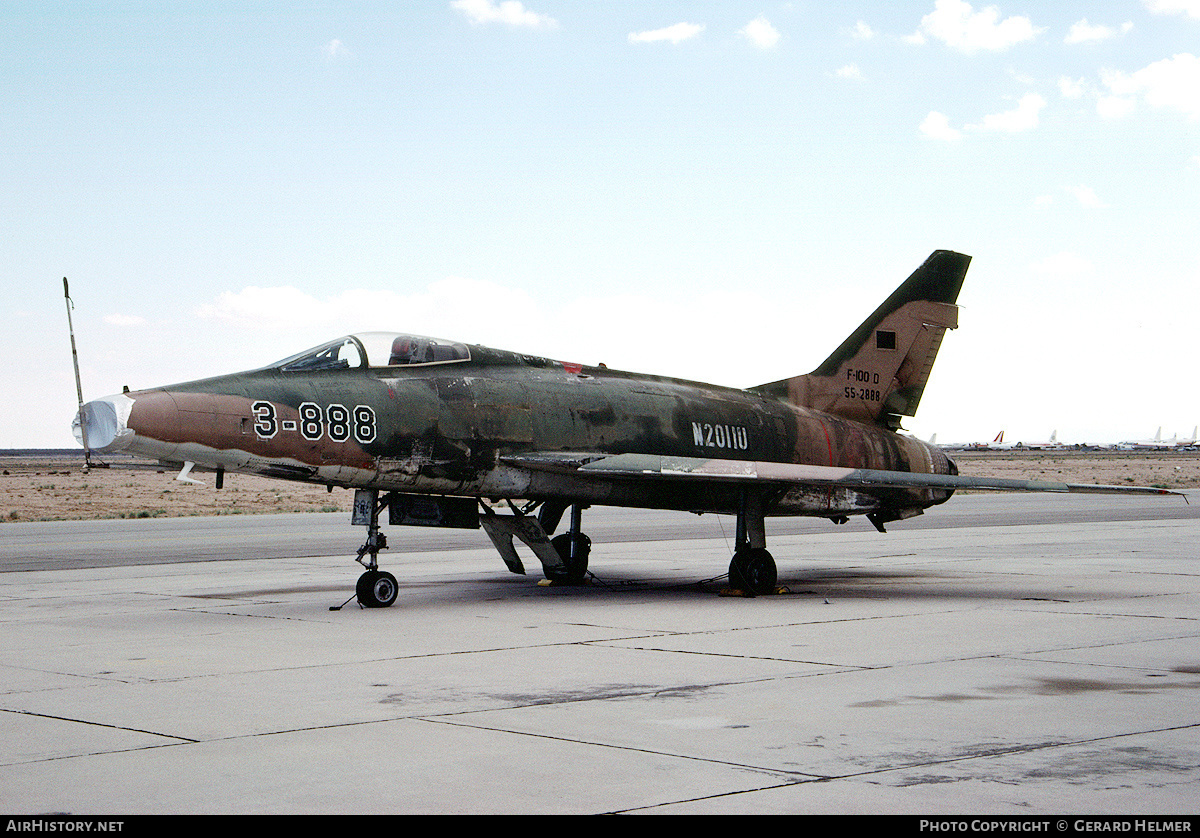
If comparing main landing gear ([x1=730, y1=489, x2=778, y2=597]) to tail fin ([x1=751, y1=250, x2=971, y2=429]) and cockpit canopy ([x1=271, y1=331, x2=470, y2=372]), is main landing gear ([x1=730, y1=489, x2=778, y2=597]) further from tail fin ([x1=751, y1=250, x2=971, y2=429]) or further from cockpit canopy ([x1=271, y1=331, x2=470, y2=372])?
cockpit canopy ([x1=271, y1=331, x2=470, y2=372])

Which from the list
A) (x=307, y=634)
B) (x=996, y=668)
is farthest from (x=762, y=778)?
(x=307, y=634)

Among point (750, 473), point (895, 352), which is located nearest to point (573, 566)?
point (750, 473)

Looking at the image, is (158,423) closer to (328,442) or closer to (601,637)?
(328,442)

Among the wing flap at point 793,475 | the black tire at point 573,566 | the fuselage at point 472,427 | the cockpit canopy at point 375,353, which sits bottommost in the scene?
the black tire at point 573,566

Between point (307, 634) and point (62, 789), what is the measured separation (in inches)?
215

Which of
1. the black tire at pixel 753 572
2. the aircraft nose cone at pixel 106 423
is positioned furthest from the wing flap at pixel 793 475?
the aircraft nose cone at pixel 106 423

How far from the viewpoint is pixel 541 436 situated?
14.0m

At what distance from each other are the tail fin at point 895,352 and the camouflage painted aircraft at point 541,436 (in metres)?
0.03

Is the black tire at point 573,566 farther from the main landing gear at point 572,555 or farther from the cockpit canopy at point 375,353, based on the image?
the cockpit canopy at point 375,353

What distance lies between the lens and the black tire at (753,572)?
1455 cm

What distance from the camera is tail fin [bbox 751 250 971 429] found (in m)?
18.1

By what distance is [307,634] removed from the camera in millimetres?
10836

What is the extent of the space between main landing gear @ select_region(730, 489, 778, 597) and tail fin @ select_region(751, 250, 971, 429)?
3508 mm

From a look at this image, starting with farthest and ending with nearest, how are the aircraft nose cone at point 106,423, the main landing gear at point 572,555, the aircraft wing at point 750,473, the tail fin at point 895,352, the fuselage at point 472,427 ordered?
the tail fin at point 895,352
the main landing gear at point 572,555
the aircraft wing at point 750,473
the fuselage at point 472,427
the aircraft nose cone at point 106,423
